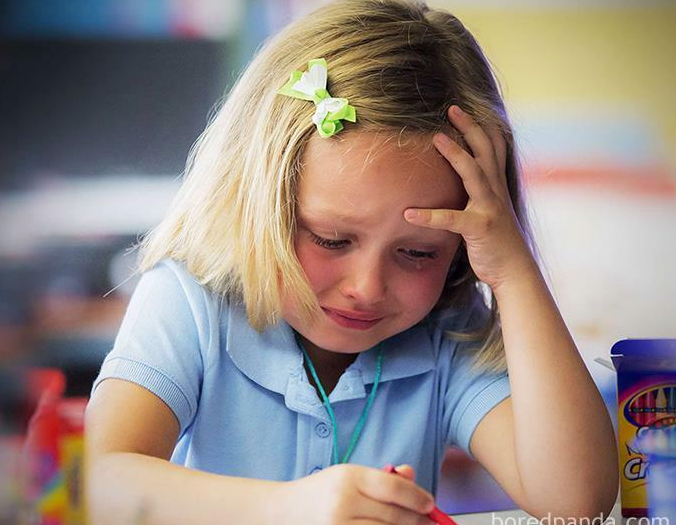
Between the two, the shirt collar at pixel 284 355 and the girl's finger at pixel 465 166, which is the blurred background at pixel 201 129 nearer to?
the shirt collar at pixel 284 355

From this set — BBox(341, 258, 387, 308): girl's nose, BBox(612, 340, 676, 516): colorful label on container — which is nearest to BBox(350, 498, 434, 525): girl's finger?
BBox(341, 258, 387, 308): girl's nose

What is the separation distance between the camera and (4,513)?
0.51m

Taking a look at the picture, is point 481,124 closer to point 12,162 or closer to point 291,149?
point 291,149

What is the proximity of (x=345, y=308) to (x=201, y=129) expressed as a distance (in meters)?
0.75

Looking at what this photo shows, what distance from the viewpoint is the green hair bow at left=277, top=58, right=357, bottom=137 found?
82cm

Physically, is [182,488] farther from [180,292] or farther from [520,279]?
[520,279]

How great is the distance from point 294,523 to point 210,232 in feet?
1.13

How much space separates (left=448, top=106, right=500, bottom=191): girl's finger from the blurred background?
1.29 feet

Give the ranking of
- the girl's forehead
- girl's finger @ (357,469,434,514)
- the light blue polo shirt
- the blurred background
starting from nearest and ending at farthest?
1. girl's finger @ (357,469,434,514)
2. the girl's forehead
3. the light blue polo shirt
4. the blurred background

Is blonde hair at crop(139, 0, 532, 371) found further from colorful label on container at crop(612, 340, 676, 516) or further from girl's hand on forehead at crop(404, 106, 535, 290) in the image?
colorful label on container at crop(612, 340, 676, 516)

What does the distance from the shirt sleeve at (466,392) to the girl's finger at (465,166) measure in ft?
0.67

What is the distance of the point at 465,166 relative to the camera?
840mm

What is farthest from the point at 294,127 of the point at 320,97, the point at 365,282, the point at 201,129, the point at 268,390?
the point at 201,129

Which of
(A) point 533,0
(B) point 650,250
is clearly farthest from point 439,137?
(B) point 650,250
